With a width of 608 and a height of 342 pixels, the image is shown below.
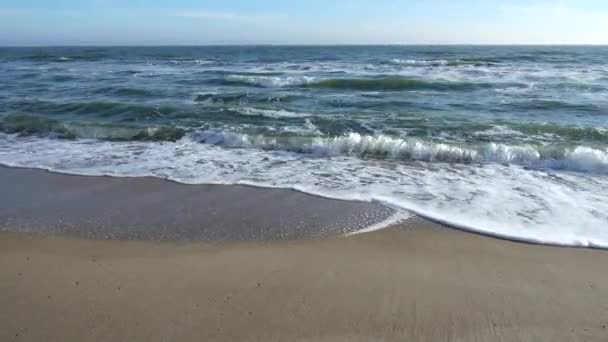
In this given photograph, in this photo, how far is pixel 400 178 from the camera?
19.6 ft

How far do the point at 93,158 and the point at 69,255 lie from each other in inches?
151

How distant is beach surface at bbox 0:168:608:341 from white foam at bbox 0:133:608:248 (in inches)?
16.8

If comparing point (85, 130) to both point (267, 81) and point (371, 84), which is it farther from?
point (371, 84)

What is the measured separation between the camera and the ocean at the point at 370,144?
5031mm

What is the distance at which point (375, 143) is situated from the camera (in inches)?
300

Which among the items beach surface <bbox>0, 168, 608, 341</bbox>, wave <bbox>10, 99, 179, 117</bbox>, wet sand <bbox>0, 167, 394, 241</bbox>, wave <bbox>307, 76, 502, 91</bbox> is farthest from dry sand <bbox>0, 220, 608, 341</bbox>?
wave <bbox>307, 76, 502, 91</bbox>

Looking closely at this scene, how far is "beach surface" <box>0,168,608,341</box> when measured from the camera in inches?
106

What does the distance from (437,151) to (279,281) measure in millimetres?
4803

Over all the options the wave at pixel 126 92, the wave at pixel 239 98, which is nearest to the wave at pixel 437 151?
the wave at pixel 239 98

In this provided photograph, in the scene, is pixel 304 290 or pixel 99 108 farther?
pixel 99 108

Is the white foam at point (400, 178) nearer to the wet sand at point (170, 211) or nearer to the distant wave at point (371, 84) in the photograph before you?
the wet sand at point (170, 211)

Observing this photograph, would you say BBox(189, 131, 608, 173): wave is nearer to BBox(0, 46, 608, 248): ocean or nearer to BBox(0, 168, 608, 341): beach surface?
BBox(0, 46, 608, 248): ocean

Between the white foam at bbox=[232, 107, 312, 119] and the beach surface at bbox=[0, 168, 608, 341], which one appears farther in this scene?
the white foam at bbox=[232, 107, 312, 119]

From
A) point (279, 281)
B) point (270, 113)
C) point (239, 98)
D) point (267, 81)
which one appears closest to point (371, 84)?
point (267, 81)
